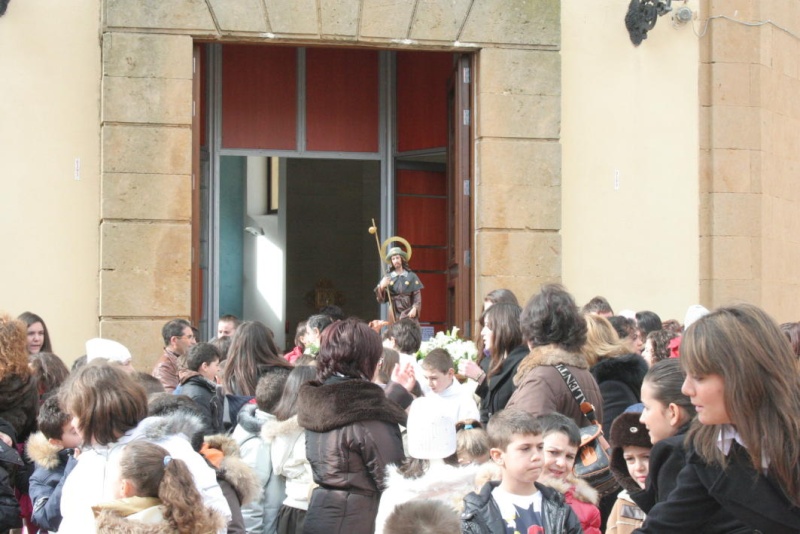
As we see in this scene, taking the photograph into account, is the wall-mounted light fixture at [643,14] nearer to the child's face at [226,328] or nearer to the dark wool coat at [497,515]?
the child's face at [226,328]

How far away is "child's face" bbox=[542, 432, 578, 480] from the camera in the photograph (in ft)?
14.5

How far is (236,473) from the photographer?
450cm

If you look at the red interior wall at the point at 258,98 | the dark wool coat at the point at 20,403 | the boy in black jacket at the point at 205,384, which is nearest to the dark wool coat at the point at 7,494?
the dark wool coat at the point at 20,403

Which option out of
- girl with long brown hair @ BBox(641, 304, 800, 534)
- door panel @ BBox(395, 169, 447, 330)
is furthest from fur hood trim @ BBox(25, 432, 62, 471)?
door panel @ BBox(395, 169, 447, 330)

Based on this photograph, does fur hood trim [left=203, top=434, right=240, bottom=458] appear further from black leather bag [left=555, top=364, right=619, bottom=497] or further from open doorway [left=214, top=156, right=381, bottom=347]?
open doorway [left=214, top=156, right=381, bottom=347]

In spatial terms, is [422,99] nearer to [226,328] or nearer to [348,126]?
[348,126]

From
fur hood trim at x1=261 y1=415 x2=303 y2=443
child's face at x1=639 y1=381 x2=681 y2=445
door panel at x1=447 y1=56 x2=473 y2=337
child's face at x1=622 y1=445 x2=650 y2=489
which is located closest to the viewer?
child's face at x1=639 y1=381 x2=681 y2=445

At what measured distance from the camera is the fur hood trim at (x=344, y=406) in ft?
15.5

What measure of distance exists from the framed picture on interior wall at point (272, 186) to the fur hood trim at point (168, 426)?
703 inches

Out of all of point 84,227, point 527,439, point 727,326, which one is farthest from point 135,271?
point 727,326

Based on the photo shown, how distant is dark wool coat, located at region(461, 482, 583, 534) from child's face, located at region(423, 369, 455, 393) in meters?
2.63

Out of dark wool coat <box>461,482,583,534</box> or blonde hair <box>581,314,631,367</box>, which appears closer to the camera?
dark wool coat <box>461,482,583,534</box>

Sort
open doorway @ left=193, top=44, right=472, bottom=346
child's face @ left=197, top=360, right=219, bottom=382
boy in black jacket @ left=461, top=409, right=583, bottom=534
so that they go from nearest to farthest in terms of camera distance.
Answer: boy in black jacket @ left=461, top=409, right=583, bottom=534, child's face @ left=197, top=360, right=219, bottom=382, open doorway @ left=193, top=44, right=472, bottom=346

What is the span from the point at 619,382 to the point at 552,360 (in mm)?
596
